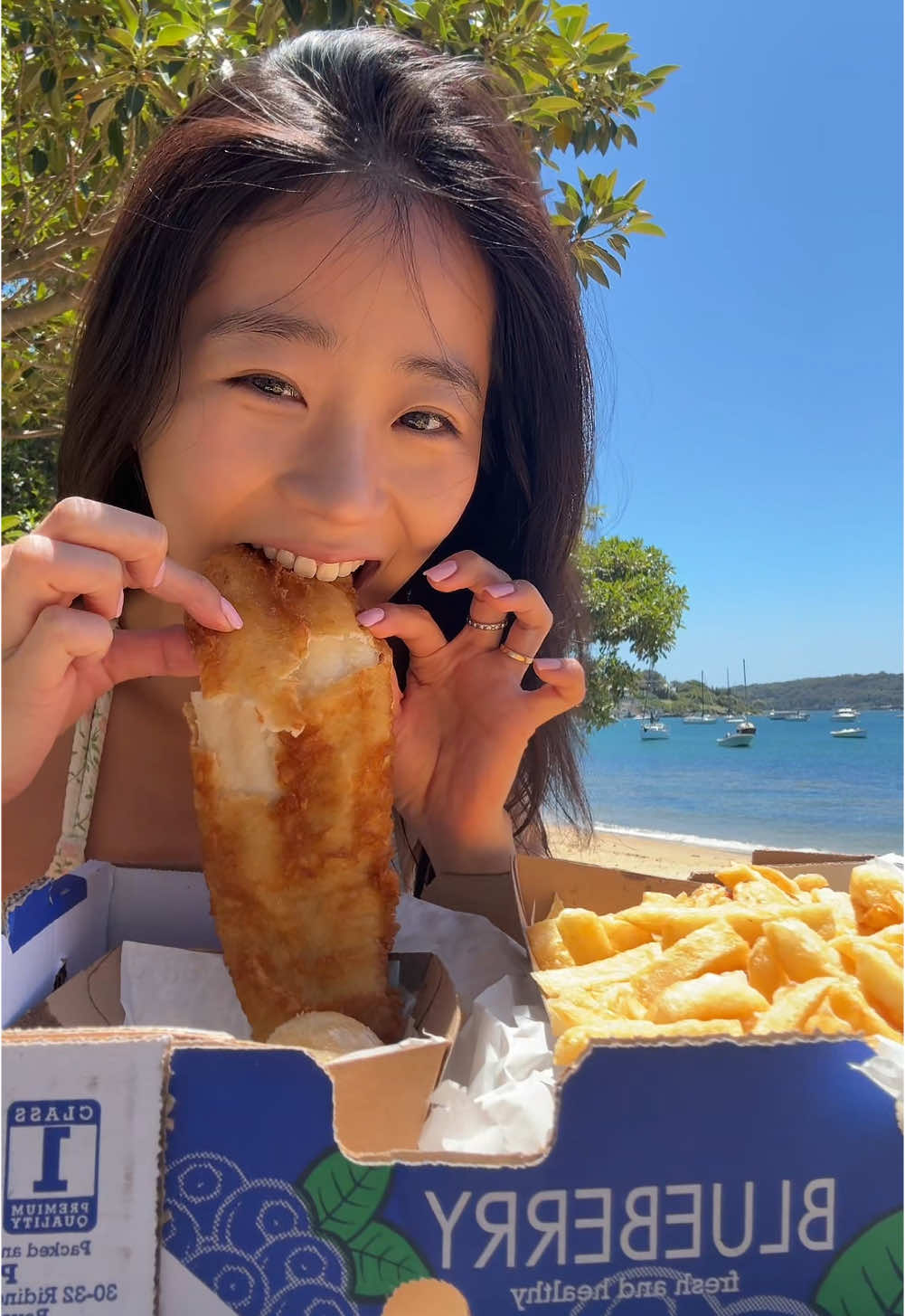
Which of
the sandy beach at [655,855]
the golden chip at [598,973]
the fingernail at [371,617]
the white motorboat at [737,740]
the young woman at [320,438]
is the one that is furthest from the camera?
the white motorboat at [737,740]

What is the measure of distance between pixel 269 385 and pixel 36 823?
1282mm

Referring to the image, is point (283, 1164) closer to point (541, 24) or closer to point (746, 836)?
point (541, 24)

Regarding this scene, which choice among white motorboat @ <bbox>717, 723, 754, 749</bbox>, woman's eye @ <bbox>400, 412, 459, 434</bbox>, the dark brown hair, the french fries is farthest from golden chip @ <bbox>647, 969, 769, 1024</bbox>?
white motorboat @ <bbox>717, 723, 754, 749</bbox>

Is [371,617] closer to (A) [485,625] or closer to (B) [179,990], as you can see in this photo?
(A) [485,625]

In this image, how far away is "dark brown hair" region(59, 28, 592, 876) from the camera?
5.88 ft

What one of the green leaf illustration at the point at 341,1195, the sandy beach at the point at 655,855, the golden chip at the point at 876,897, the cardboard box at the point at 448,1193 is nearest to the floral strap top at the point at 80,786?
the cardboard box at the point at 448,1193

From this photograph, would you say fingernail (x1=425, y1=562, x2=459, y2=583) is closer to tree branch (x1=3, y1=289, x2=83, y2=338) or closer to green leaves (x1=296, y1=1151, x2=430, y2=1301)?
green leaves (x1=296, y1=1151, x2=430, y2=1301)

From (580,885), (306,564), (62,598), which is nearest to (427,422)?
(306,564)

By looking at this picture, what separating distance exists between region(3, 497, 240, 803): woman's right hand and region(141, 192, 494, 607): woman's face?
0.28 meters

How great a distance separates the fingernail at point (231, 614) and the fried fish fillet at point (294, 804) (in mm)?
28

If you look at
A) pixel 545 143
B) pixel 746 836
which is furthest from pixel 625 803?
pixel 545 143

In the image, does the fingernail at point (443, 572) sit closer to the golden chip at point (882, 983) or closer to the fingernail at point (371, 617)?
the fingernail at point (371, 617)

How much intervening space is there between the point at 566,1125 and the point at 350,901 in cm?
81

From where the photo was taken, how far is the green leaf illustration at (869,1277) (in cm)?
82
